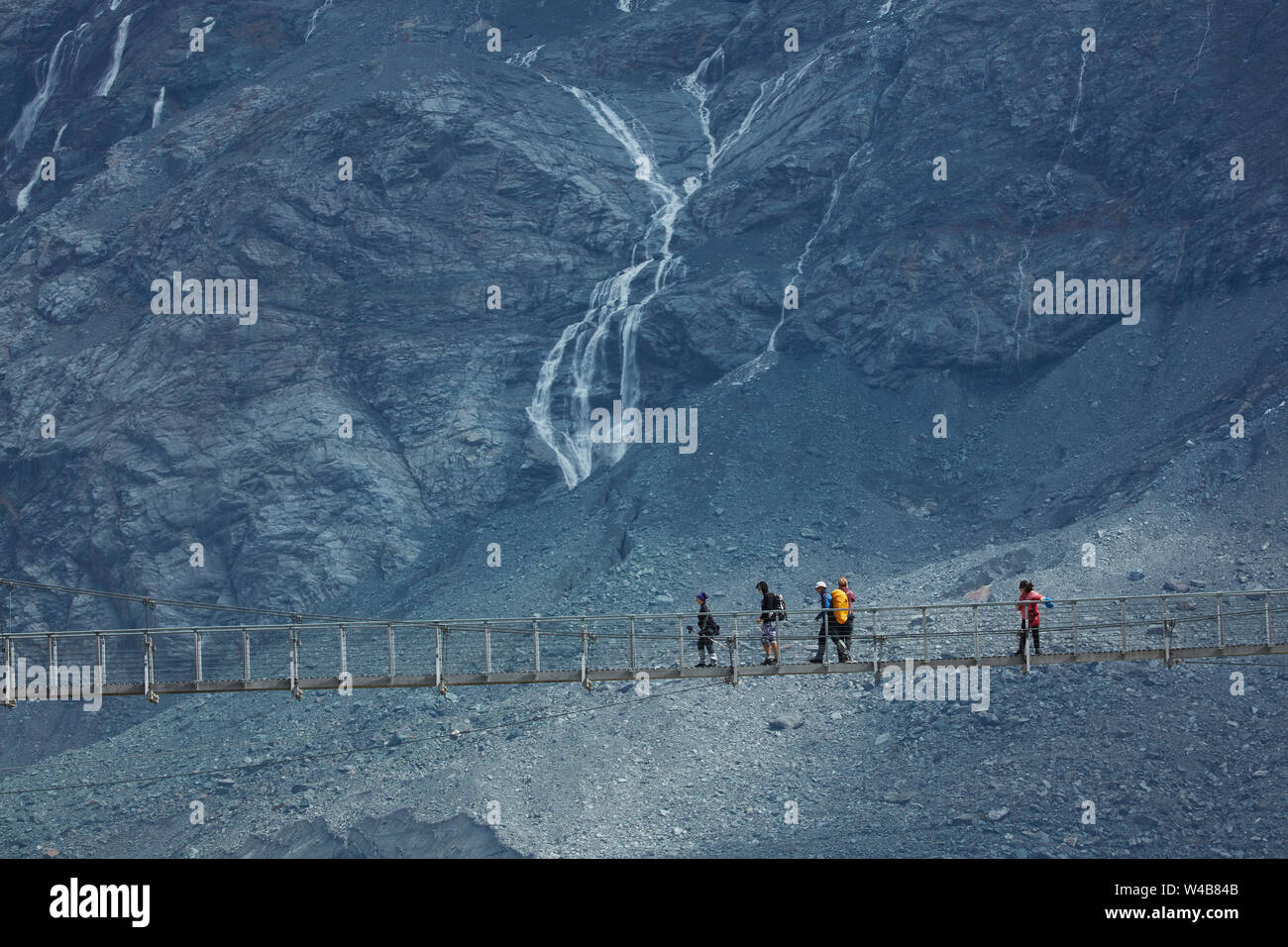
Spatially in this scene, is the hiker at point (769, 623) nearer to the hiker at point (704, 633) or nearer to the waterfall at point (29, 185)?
the hiker at point (704, 633)

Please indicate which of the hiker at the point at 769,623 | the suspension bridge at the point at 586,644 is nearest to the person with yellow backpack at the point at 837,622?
the suspension bridge at the point at 586,644

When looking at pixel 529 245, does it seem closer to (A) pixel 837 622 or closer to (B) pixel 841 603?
(A) pixel 837 622

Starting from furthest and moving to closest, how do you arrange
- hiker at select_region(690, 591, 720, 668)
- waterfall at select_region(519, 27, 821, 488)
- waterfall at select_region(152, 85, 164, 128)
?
1. waterfall at select_region(152, 85, 164, 128)
2. waterfall at select_region(519, 27, 821, 488)
3. hiker at select_region(690, 591, 720, 668)

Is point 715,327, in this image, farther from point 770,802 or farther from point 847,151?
point 770,802

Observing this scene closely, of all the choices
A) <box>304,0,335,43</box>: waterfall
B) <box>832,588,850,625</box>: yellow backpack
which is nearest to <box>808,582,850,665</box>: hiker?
<box>832,588,850,625</box>: yellow backpack

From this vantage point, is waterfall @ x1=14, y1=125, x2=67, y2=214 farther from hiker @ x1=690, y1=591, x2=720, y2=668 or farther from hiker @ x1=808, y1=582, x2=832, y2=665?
hiker @ x1=808, y1=582, x2=832, y2=665

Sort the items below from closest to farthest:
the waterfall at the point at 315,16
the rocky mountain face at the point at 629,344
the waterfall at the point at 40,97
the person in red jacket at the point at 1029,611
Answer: the person in red jacket at the point at 1029,611, the rocky mountain face at the point at 629,344, the waterfall at the point at 40,97, the waterfall at the point at 315,16

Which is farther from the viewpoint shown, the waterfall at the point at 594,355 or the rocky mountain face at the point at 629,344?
the waterfall at the point at 594,355
